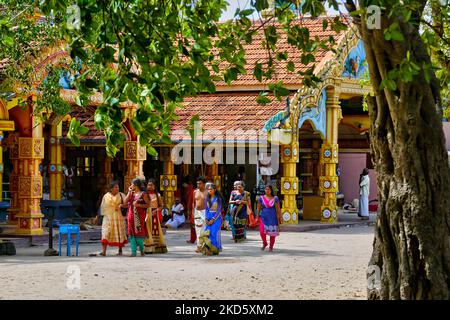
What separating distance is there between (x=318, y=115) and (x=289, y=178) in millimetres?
2189

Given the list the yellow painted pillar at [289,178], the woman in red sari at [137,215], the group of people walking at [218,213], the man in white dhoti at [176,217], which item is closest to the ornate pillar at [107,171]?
the man in white dhoti at [176,217]

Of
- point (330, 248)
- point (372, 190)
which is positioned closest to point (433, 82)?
point (330, 248)

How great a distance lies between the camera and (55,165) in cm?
2758

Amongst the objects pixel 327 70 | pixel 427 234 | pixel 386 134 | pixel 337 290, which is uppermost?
pixel 327 70

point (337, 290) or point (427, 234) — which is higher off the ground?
point (427, 234)

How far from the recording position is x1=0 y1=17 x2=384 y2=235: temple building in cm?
2625

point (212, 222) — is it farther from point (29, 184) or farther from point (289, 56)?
point (289, 56)

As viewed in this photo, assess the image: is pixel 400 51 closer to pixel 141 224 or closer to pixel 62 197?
pixel 141 224

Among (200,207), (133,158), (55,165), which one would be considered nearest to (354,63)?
(133,158)

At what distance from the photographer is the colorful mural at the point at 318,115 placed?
2698 cm

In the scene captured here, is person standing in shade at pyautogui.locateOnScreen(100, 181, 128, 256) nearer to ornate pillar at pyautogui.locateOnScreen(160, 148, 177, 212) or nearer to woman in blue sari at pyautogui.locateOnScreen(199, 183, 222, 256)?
woman in blue sari at pyautogui.locateOnScreen(199, 183, 222, 256)

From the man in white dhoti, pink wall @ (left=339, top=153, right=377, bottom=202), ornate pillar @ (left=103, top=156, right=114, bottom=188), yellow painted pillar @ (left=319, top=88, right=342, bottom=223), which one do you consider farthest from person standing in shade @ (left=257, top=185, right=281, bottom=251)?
pink wall @ (left=339, top=153, right=377, bottom=202)

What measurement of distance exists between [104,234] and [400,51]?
973 cm

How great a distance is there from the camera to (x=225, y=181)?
3256cm
